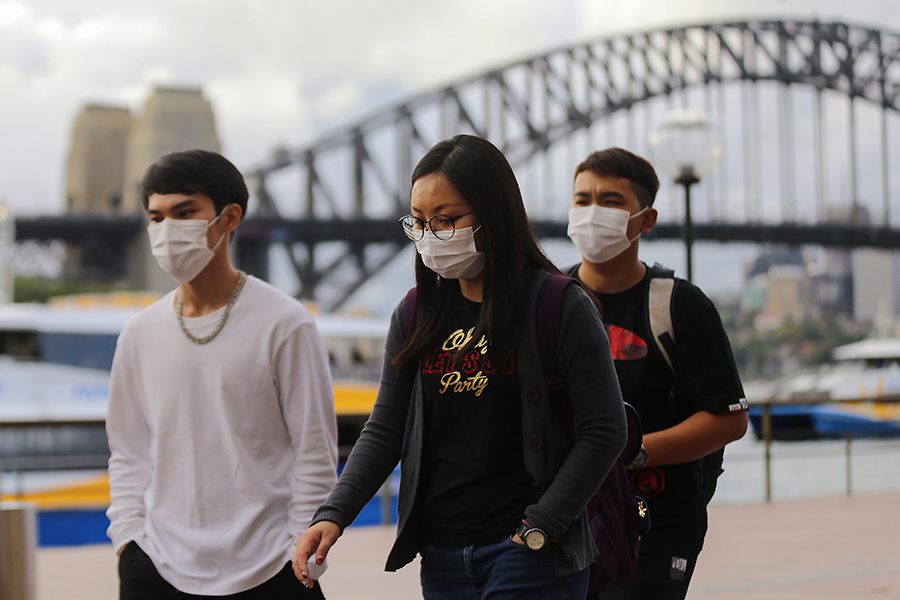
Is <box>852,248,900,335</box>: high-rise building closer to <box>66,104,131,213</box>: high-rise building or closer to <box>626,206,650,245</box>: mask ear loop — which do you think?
<box>626,206,650,245</box>: mask ear loop

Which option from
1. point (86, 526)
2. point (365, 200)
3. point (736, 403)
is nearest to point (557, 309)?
point (736, 403)

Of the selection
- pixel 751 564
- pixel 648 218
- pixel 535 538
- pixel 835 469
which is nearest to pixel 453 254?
pixel 535 538

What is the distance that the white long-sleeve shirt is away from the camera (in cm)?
213

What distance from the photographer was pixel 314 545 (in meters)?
1.72

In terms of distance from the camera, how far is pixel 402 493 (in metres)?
1.79

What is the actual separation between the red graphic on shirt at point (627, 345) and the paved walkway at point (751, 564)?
2.77m

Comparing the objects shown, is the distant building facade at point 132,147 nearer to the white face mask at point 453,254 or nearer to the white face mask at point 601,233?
the white face mask at point 601,233

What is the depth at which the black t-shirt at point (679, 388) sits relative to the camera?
2.29 m

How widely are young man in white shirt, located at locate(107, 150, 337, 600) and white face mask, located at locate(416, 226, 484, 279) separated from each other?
57 centimetres

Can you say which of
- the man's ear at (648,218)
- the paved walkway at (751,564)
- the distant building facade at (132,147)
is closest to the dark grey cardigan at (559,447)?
the man's ear at (648,218)

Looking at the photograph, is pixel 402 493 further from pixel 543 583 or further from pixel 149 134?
pixel 149 134

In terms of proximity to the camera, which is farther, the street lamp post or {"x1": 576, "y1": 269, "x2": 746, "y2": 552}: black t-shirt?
the street lamp post

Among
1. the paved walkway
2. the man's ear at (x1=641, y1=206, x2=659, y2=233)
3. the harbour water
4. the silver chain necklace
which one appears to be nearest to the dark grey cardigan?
the silver chain necklace

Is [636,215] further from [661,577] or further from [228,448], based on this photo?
[228,448]
